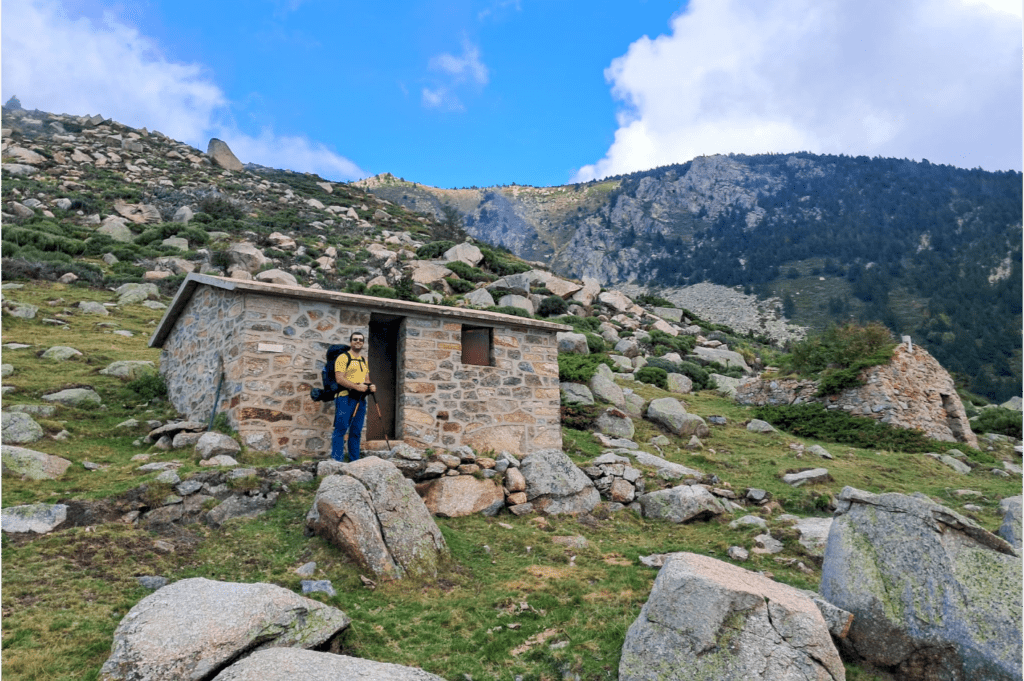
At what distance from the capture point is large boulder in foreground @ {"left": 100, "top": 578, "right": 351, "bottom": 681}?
4.25 m

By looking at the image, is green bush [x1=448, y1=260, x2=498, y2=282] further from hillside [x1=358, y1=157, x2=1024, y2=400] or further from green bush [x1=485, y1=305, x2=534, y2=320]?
hillside [x1=358, y1=157, x2=1024, y2=400]

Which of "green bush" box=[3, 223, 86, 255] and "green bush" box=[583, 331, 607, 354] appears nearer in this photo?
"green bush" box=[583, 331, 607, 354]

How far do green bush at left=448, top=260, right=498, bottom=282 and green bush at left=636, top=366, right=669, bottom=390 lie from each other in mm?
11192

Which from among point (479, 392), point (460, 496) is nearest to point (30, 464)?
point (460, 496)

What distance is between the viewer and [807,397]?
18.6 metres

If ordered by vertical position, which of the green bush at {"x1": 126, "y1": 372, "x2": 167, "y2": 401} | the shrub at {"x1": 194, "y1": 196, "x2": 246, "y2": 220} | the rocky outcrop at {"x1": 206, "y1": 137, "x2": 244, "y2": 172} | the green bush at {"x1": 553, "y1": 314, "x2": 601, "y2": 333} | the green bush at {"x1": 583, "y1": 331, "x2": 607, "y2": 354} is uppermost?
the rocky outcrop at {"x1": 206, "y1": 137, "x2": 244, "y2": 172}

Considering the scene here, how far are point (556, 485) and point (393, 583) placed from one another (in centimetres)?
385

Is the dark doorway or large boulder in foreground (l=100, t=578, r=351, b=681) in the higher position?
the dark doorway

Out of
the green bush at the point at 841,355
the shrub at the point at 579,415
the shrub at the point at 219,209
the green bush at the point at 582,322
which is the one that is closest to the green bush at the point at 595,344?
the green bush at the point at 582,322

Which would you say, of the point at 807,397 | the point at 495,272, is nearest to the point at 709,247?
the point at 495,272

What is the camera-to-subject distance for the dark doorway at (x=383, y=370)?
1110 cm

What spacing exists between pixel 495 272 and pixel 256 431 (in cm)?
2366

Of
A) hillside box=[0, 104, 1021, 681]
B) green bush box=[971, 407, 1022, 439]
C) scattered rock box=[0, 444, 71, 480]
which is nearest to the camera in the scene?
hillside box=[0, 104, 1021, 681]

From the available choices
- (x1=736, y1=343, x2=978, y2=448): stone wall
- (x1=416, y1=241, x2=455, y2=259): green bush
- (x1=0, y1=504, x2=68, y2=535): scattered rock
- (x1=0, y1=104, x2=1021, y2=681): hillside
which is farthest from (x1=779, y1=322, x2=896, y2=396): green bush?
(x1=416, y1=241, x2=455, y2=259): green bush
